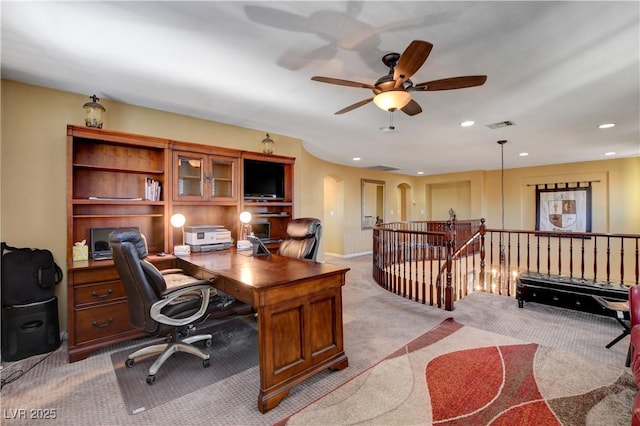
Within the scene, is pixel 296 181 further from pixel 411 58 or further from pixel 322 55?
pixel 411 58

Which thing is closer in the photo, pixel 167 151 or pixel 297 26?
pixel 297 26

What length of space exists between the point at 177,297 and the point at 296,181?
284 centimetres

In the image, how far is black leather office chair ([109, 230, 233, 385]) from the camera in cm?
200

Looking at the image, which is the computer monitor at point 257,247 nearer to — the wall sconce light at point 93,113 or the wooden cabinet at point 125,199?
the wooden cabinet at point 125,199

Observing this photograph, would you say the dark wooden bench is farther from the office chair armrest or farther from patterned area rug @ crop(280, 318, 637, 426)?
the office chair armrest

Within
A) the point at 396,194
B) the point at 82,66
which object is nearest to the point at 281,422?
the point at 82,66

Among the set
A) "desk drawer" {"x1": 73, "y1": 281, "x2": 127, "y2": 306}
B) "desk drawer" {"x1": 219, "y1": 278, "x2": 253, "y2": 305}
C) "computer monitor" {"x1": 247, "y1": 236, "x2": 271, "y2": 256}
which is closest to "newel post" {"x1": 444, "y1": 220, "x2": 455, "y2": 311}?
"computer monitor" {"x1": 247, "y1": 236, "x2": 271, "y2": 256}

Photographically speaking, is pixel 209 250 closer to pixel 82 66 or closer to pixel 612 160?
pixel 82 66

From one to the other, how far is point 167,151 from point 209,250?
117cm

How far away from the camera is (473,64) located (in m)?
2.37

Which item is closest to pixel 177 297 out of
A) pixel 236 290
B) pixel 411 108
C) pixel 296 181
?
pixel 236 290

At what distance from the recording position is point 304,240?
305 cm

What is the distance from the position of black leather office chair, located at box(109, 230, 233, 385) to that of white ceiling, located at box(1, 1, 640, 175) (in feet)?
4.58

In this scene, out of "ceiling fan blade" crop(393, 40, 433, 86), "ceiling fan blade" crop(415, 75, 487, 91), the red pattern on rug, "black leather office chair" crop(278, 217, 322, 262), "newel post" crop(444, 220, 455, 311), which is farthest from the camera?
"newel post" crop(444, 220, 455, 311)
